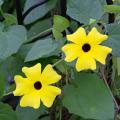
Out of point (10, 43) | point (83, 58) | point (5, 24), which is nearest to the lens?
point (83, 58)

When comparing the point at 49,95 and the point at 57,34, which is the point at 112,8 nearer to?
the point at 57,34

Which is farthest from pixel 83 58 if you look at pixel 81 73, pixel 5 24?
pixel 5 24

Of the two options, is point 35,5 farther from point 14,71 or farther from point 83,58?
point 83,58

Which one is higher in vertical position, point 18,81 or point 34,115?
point 18,81

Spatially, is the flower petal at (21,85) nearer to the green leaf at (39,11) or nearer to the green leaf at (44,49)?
the green leaf at (44,49)

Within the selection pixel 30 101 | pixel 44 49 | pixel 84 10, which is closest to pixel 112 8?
pixel 84 10

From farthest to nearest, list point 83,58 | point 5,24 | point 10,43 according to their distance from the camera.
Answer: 1. point 5,24
2. point 10,43
3. point 83,58

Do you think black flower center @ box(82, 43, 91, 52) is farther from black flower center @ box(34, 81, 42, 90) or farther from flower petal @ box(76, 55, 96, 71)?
black flower center @ box(34, 81, 42, 90)
